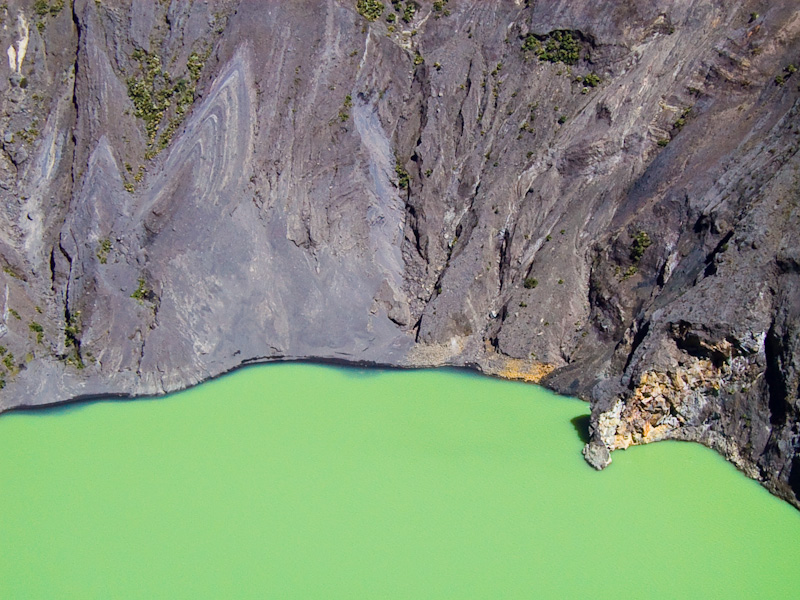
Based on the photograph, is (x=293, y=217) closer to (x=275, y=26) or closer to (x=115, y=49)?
(x=275, y=26)

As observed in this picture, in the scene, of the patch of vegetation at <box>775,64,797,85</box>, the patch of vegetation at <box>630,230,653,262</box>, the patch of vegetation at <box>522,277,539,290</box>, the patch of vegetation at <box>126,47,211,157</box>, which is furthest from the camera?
the patch of vegetation at <box>126,47,211,157</box>

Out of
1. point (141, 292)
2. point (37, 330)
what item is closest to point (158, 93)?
point (141, 292)

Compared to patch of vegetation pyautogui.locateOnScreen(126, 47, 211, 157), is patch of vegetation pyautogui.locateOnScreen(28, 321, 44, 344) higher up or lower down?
lower down

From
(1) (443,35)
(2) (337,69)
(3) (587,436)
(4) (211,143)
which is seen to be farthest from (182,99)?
(3) (587,436)

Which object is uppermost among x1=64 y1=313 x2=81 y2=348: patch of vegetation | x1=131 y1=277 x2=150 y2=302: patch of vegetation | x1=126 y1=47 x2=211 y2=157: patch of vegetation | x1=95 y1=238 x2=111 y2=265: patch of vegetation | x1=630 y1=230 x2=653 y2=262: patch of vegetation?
x1=630 y1=230 x2=653 y2=262: patch of vegetation

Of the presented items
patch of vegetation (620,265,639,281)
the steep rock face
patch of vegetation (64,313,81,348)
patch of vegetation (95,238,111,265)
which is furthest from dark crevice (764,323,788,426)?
patch of vegetation (64,313,81,348)

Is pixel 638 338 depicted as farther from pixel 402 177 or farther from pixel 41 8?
pixel 41 8

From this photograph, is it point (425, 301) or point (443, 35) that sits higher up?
point (443, 35)

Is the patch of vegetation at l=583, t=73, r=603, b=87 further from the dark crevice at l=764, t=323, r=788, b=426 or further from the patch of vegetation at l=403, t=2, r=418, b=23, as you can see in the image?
the dark crevice at l=764, t=323, r=788, b=426
